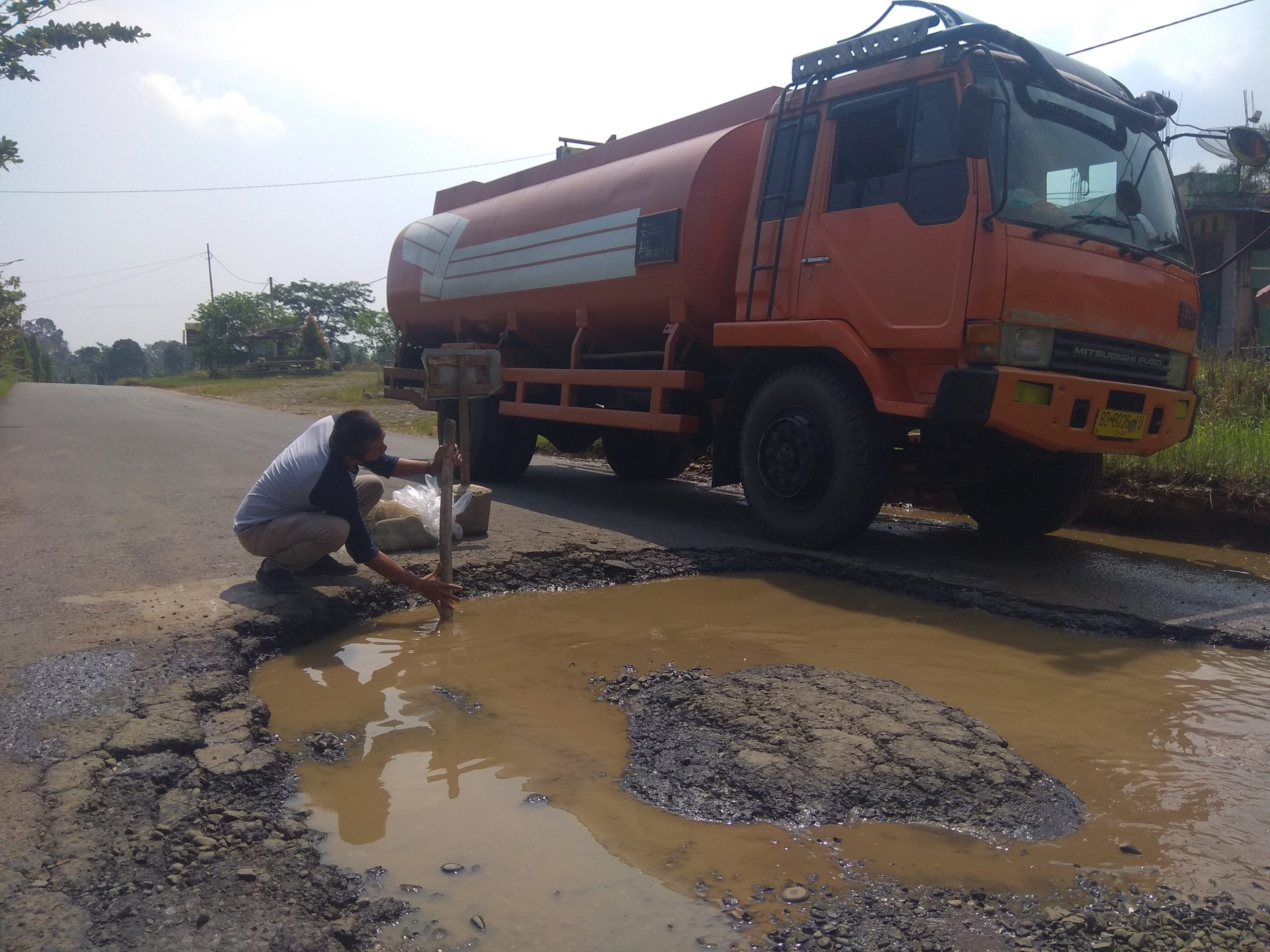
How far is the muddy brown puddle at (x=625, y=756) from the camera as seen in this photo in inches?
83.5

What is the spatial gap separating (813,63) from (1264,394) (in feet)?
18.5

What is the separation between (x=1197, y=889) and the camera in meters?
2.08

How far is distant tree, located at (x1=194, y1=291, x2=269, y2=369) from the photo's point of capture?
43.1 metres

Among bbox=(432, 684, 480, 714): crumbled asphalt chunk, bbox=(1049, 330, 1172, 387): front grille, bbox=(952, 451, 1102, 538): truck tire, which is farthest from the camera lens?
bbox=(952, 451, 1102, 538): truck tire

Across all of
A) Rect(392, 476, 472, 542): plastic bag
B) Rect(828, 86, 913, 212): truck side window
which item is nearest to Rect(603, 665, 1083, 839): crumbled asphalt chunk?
Rect(392, 476, 472, 542): plastic bag

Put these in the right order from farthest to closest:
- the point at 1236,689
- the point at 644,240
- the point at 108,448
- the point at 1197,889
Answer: the point at 108,448 < the point at 644,240 < the point at 1236,689 < the point at 1197,889

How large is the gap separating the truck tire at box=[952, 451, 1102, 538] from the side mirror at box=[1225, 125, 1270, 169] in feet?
5.89

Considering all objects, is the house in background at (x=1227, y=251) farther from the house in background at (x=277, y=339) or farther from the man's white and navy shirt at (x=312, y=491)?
the house in background at (x=277, y=339)

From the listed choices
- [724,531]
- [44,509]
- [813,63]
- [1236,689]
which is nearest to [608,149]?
[813,63]

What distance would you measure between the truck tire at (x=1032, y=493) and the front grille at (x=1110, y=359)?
65 cm

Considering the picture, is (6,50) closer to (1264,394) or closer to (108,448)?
(108,448)

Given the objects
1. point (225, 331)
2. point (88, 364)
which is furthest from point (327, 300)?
point (88, 364)

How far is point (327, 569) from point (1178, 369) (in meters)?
4.71

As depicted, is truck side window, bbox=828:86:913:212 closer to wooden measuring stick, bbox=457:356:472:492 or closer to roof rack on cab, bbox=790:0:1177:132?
roof rack on cab, bbox=790:0:1177:132
